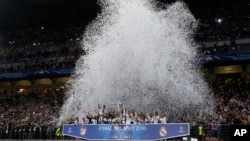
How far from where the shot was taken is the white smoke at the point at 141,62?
3222 cm

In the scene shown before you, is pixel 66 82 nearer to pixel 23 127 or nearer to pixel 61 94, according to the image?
pixel 61 94

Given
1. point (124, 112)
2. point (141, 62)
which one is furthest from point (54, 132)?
point (141, 62)

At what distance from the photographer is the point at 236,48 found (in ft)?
126

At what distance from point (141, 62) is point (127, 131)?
30.3ft

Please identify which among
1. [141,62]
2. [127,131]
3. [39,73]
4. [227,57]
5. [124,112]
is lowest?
[127,131]

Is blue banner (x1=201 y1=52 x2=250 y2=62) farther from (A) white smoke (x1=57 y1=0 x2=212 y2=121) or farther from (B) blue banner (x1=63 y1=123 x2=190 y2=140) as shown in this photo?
(B) blue banner (x1=63 y1=123 x2=190 y2=140)

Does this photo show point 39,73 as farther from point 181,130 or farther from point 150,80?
point 181,130

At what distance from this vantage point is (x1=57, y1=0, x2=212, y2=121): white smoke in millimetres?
32219

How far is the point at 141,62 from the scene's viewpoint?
32656 mm

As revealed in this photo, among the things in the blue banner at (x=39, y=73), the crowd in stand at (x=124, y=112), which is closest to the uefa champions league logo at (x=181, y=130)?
the crowd in stand at (x=124, y=112)

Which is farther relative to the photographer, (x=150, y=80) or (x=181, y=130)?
(x=150, y=80)

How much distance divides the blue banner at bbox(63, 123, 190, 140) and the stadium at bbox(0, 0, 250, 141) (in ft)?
0.19

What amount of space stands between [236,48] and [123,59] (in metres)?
11.6

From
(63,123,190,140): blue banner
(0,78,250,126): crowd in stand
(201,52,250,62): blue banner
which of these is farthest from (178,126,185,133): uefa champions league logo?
(201,52,250,62): blue banner
